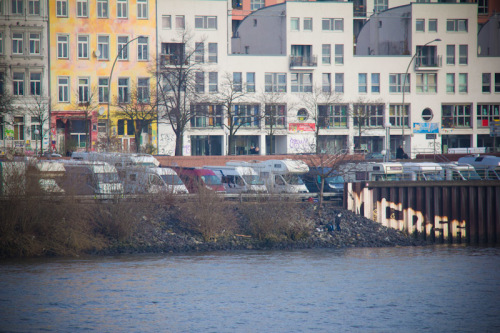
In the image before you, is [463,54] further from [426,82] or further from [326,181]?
[326,181]

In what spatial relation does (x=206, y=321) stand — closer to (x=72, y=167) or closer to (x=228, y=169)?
(x=72, y=167)

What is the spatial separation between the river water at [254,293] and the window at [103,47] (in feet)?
128

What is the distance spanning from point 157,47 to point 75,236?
39911 mm

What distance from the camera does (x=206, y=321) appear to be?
2166 centimetres

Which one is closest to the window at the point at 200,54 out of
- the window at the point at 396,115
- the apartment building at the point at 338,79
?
the apartment building at the point at 338,79

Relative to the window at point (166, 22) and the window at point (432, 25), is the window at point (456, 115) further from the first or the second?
the window at point (166, 22)

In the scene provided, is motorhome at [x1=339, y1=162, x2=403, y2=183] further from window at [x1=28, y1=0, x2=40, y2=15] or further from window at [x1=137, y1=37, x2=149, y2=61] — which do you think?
window at [x1=28, y1=0, x2=40, y2=15]

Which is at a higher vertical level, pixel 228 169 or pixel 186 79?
pixel 186 79

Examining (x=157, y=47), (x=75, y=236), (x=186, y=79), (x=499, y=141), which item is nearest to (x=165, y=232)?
(x=75, y=236)

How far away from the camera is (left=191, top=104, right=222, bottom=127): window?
62312 millimetres

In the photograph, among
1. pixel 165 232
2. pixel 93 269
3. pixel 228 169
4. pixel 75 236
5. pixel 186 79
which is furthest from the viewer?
pixel 186 79

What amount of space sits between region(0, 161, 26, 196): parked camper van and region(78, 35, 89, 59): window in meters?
37.0

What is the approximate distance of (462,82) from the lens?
77.4m

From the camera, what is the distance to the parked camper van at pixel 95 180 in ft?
107
